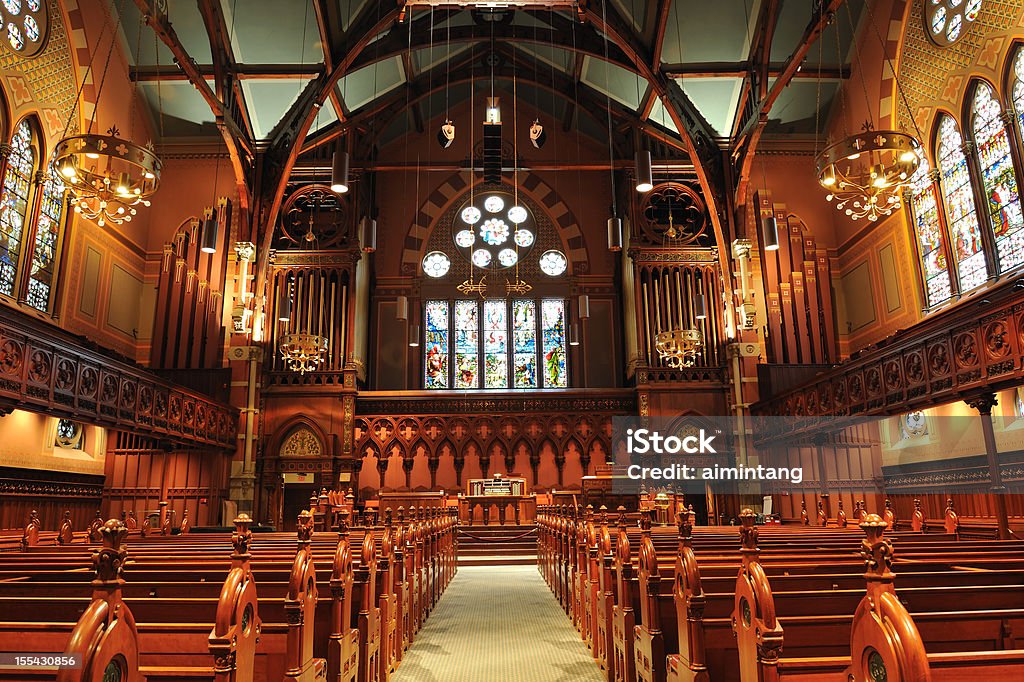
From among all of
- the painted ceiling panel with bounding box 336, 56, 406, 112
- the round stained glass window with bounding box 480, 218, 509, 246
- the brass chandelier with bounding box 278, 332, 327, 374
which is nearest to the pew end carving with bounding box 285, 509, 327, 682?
the brass chandelier with bounding box 278, 332, 327, 374

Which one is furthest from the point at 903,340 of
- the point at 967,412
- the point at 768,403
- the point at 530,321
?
the point at 530,321

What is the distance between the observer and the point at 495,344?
19.9 metres

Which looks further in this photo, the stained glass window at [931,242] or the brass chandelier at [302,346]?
the brass chandelier at [302,346]

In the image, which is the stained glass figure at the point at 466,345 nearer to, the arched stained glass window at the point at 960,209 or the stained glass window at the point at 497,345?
the stained glass window at the point at 497,345

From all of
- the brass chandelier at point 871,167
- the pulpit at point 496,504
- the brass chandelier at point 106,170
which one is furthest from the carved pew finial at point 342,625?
the pulpit at point 496,504

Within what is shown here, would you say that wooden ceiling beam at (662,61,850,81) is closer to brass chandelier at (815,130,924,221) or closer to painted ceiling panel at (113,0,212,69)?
brass chandelier at (815,130,924,221)

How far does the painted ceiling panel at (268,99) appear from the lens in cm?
1650

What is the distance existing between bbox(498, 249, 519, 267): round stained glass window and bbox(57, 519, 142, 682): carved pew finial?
18.6 meters

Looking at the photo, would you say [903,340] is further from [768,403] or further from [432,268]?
[432,268]

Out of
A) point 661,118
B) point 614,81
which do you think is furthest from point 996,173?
point 614,81

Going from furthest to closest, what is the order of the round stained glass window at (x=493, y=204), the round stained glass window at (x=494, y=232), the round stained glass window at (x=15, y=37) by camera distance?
1. the round stained glass window at (x=493, y=204)
2. the round stained glass window at (x=494, y=232)
3. the round stained glass window at (x=15, y=37)

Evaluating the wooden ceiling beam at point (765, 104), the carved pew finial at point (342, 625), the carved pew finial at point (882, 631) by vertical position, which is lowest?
the carved pew finial at point (342, 625)

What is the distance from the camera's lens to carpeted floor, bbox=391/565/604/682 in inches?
217

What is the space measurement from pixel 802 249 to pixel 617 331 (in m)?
5.25
